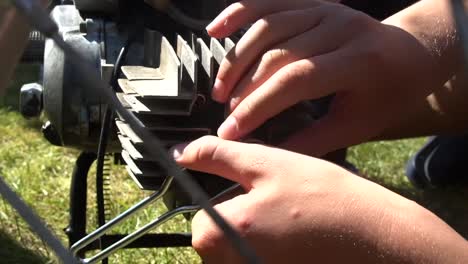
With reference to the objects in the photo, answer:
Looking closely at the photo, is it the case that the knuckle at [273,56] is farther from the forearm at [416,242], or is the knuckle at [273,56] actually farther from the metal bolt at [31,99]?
the metal bolt at [31,99]

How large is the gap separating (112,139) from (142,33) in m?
0.14

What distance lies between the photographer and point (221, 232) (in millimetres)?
655

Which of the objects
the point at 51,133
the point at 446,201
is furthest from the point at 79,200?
the point at 446,201

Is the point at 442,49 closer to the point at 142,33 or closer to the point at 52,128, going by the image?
the point at 142,33

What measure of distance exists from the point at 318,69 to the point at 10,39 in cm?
31

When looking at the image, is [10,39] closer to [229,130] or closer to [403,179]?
[229,130]

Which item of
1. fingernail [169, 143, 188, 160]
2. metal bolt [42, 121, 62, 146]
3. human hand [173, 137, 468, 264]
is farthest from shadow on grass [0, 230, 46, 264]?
human hand [173, 137, 468, 264]

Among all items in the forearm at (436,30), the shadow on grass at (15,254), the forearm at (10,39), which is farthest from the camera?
the shadow on grass at (15,254)

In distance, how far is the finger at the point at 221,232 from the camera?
0.64 meters

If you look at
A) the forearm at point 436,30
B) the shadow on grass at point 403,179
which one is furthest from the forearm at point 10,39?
the shadow on grass at point 403,179

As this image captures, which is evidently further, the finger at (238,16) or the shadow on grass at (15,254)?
the shadow on grass at (15,254)

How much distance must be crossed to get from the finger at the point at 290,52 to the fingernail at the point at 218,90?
1cm

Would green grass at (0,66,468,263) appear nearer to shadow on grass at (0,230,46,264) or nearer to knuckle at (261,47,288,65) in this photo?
shadow on grass at (0,230,46,264)

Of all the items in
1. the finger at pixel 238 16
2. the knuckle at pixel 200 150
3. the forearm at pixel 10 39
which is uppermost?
the forearm at pixel 10 39
